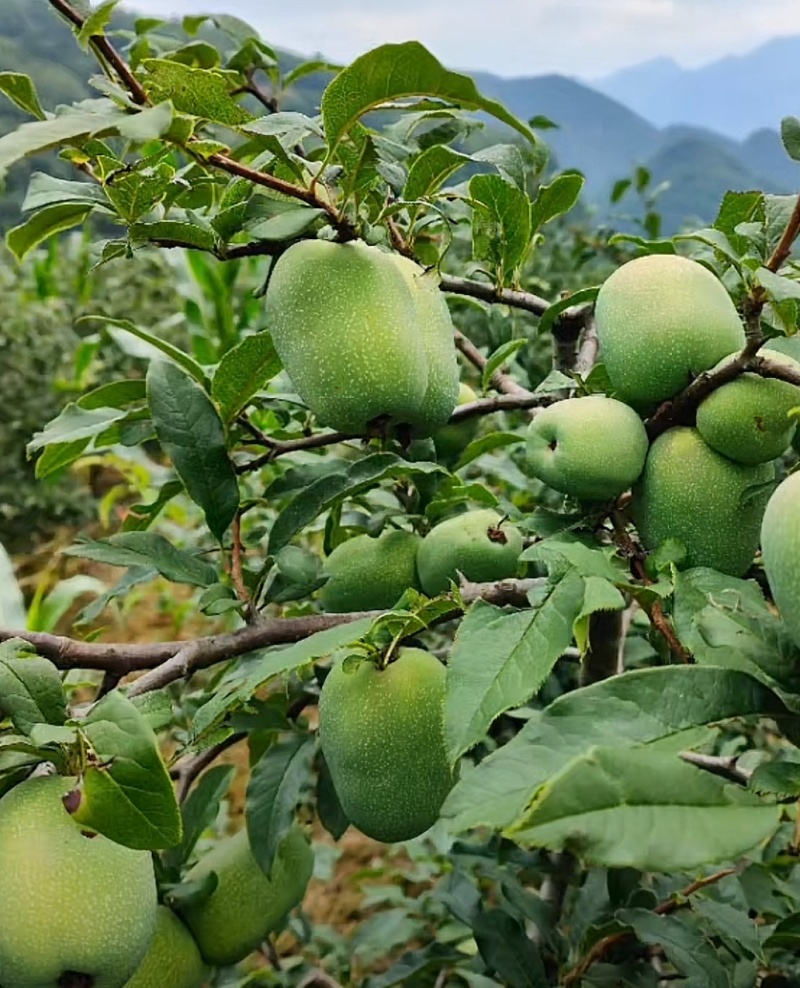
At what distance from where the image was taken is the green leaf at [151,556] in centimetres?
65

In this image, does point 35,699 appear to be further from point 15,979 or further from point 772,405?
point 772,405

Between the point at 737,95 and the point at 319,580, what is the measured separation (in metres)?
9.85

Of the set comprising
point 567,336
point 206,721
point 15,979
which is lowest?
point 15,979

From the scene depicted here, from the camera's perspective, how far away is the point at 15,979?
478 millimetres

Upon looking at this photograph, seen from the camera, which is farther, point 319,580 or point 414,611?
point 319,580

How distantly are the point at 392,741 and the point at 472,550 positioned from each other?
0.17 metres

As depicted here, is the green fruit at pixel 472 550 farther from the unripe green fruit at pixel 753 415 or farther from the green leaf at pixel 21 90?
the green leaf at pixel 21 90

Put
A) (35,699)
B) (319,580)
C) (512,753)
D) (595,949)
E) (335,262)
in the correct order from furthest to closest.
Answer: (595,949) → (319,580) → (335,262) → (35,699) → (512,753)

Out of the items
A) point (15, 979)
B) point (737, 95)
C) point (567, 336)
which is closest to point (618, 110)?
point (737, 95)

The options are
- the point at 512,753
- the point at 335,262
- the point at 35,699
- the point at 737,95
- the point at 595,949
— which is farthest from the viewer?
the point at 737,95

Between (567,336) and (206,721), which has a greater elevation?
(567,336)

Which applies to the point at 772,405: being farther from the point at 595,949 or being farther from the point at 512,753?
the point at 595,949

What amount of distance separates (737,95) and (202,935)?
9.96m

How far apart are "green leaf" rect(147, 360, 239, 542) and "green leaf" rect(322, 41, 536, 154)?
233mm
